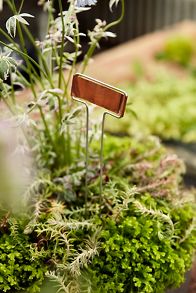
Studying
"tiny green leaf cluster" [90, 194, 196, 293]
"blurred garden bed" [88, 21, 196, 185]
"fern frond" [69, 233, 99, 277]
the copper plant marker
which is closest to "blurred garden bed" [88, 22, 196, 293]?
"blurred garden bed" [88, 21, 196, 185]

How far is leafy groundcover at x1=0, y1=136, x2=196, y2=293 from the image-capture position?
917 millimetres

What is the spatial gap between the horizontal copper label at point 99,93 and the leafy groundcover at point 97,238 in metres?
0.15

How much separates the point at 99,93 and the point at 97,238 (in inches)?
10.1

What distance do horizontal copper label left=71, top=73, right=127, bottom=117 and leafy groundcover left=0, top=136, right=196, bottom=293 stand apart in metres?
0.15

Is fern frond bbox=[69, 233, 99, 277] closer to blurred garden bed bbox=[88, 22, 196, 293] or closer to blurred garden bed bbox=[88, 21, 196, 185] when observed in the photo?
blurred garden bed bbox=[88, 22, 196, 293]

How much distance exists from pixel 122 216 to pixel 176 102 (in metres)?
1.00

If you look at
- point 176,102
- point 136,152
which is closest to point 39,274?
point 136,152

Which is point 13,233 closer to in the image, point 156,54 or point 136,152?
point 136,152

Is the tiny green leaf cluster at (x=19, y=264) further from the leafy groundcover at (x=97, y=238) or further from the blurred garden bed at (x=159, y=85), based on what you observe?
the blurred garden bed at (x=159, y=85)

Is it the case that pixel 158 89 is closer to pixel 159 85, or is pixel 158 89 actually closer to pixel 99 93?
pixel 159 85

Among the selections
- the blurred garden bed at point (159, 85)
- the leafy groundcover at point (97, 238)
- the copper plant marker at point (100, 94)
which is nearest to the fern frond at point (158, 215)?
the leafy groundcover at point (97, 238)

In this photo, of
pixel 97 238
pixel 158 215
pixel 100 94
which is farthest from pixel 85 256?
pixel 100 94

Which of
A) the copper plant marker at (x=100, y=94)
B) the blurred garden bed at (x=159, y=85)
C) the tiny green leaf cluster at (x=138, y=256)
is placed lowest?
the blurred garden bed at (x=159, y=85)

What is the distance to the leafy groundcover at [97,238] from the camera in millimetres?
917
